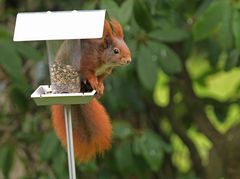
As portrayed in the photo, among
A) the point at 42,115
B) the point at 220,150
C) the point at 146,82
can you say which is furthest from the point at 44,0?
the point at 220,150

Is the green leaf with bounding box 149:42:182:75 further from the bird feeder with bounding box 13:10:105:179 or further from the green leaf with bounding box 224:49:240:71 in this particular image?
the bird feeder with bounding box 13:10:105:179

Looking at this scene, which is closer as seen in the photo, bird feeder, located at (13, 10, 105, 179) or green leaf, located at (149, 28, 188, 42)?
bird feeder, located at (13, 10, 105, 179)

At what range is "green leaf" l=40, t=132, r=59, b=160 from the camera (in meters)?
2.66

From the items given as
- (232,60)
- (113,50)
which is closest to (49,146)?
(232,60)

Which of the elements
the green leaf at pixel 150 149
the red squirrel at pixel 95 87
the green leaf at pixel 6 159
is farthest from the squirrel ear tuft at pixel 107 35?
the green leaf at pixel 6 159

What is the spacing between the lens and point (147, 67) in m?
2.56

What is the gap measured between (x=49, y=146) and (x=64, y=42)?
3.15 feet

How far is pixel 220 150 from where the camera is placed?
3082 mm

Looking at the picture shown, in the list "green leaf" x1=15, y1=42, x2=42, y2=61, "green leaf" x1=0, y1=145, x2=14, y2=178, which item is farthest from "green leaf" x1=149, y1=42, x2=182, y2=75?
"green leaf" x1=0, y1=145, x2=14, y2=178

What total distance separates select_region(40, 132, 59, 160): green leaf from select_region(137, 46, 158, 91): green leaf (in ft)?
1.16

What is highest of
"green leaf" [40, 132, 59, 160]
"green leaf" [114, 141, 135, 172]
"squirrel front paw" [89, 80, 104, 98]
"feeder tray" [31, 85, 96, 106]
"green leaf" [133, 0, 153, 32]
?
"green leaf" [133, 0, 153, 32]

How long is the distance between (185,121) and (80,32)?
5.08ft

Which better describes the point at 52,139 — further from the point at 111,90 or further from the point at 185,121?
the point at 185,121

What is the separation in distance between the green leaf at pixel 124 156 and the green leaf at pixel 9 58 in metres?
0.47
